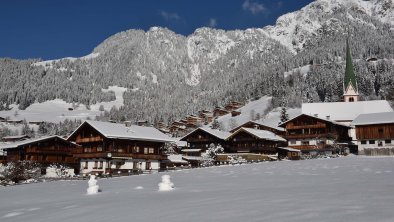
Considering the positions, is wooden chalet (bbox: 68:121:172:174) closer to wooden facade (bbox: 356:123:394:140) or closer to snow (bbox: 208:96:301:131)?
wooden facade (bbox: 356:123:394:140)

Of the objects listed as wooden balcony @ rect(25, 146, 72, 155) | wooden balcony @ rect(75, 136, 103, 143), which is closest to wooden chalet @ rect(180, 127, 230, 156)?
wooden balcony @ rect(75, 136, 103, 143)

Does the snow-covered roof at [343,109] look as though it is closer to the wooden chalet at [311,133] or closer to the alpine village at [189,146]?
the alpine village at [189,146]

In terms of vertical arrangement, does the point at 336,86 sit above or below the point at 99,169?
above

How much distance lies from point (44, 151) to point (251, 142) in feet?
123

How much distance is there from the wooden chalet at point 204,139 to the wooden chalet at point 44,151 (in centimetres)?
2489

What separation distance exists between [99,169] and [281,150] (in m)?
36.6

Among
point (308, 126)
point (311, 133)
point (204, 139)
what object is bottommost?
point (204, 139)

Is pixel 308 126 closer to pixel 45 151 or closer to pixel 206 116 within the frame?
pixel 45 151

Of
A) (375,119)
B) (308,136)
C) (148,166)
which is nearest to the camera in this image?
(148,166)

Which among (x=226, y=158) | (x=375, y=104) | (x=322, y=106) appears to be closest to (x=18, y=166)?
(x=226, y=158)

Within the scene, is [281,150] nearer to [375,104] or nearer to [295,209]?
[375,104]

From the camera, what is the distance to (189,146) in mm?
87438

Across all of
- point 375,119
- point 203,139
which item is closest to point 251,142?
point 203,139

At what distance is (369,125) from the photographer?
68625 millimetres
